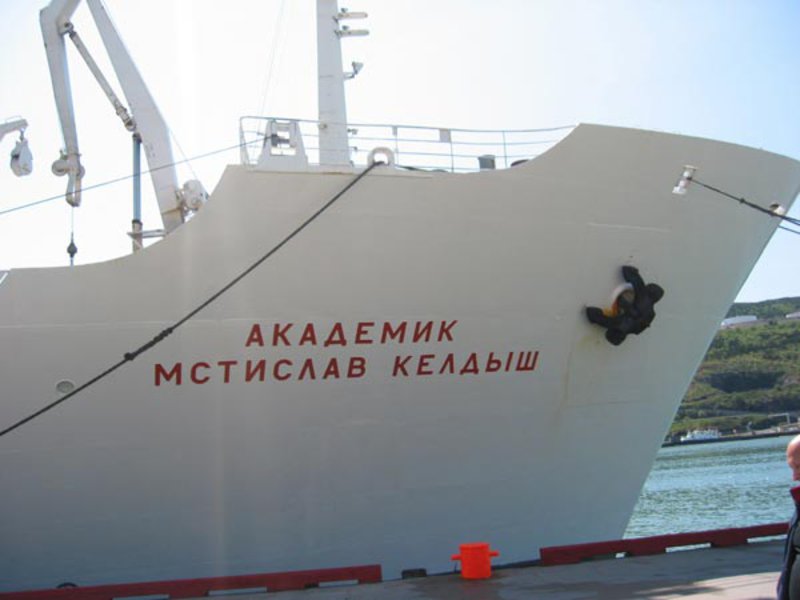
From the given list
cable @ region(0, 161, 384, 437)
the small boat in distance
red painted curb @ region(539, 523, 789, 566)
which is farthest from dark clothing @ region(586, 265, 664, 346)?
the small boat in distance

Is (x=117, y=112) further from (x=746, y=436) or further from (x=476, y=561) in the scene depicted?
(x=746, y=436)

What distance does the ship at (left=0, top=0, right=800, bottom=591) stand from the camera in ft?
24.9

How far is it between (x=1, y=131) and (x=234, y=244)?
5284mm

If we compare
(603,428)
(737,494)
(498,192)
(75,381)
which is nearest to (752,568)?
(603,428)

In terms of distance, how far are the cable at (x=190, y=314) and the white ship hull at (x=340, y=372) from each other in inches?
2.4

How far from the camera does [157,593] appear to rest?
7.00m

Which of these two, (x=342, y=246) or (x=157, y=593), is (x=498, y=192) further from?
(x=157, y=593)

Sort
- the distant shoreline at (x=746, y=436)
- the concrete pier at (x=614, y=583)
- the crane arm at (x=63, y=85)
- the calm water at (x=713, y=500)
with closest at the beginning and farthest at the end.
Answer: the concrete pier at (x=614, y=583) < the crane arm at (x=63, y=85) < the calm water at (x=713, y=500) < the distant shoreline at (x=746, y=436)

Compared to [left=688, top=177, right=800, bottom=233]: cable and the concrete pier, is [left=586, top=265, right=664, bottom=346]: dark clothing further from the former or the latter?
the concrete pier

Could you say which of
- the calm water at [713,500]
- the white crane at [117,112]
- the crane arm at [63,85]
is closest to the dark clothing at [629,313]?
the white crane at [117,112]

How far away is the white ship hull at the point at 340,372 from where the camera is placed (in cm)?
758

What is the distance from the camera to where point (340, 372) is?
7918 millimetres

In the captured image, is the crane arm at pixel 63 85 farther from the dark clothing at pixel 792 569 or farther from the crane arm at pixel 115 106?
the dark clothing at pixel 792 569

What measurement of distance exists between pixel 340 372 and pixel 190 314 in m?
1.55
